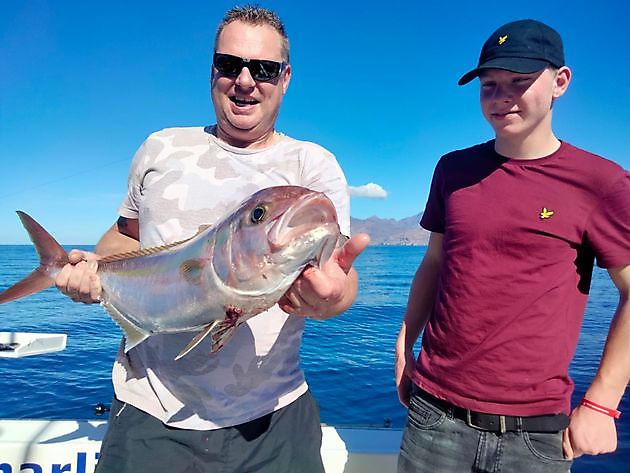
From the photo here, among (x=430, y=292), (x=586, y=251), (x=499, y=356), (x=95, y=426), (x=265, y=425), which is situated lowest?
(x=95, y=426)

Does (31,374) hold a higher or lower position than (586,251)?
lower

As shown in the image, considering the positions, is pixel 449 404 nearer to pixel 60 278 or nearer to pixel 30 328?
pixel 60 278

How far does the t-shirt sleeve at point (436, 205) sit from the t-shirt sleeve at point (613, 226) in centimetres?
88

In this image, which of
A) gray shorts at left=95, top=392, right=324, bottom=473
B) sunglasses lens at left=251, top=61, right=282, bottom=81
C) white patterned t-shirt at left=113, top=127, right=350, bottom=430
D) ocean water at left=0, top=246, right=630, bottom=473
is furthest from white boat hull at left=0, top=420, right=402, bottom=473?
sunglasses lens at left=251, top=61, right=282, bottom=81

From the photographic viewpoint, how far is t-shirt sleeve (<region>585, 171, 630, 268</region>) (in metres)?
2.40

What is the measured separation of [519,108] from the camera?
2.57 m

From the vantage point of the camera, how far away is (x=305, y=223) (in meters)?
1.70

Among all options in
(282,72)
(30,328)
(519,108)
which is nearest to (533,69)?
(519,108)

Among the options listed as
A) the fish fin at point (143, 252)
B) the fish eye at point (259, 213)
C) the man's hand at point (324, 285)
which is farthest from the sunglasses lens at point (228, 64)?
the man's hand at point (324, 285)

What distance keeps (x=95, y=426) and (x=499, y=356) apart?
3430 mm

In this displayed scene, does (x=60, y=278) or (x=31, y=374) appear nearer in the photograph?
(x=60, y=278)

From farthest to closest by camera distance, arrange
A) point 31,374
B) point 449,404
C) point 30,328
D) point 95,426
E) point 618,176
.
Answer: point 30,328
point 31,374
point 95,426
point 449,404
point 618,176

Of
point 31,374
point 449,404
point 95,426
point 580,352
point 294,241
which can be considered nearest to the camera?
point 294,241

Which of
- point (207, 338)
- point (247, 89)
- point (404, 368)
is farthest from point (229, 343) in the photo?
point (247, 89)
